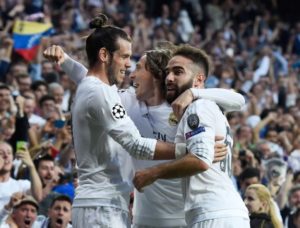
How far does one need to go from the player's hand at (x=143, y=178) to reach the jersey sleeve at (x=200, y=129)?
29 cm

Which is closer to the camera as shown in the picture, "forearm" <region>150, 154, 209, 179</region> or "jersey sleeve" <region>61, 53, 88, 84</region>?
"forearm" <region>150, 154, 209, 179</region>

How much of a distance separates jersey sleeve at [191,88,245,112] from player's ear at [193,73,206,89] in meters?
0.09

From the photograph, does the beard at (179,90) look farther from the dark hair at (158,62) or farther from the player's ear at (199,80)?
the dark hair at (158,62)

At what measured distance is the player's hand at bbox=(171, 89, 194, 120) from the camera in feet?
21.9

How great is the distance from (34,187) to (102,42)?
3.99 meters

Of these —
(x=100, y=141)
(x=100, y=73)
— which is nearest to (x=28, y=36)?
(x=100, y=73)

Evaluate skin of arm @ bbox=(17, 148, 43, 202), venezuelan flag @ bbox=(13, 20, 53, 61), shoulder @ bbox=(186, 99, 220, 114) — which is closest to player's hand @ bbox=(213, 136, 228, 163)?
shoulder @ bbox=(186, 99, 220, 114)

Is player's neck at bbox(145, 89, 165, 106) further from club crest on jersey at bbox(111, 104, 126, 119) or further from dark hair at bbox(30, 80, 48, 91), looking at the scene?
dark hair at bbox(30, 80, 48, 91)

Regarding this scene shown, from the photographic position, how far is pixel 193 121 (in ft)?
21.4

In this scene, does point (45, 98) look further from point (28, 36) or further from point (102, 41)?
point (102, 41)

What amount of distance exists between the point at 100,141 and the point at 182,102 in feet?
1.95

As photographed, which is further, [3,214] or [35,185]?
[35,185]

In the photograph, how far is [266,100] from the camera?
19.9 meters

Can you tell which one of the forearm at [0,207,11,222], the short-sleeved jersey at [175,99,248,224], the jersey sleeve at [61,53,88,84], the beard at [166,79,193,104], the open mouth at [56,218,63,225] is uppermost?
the jersey sleeve at [61,53,88,84]
